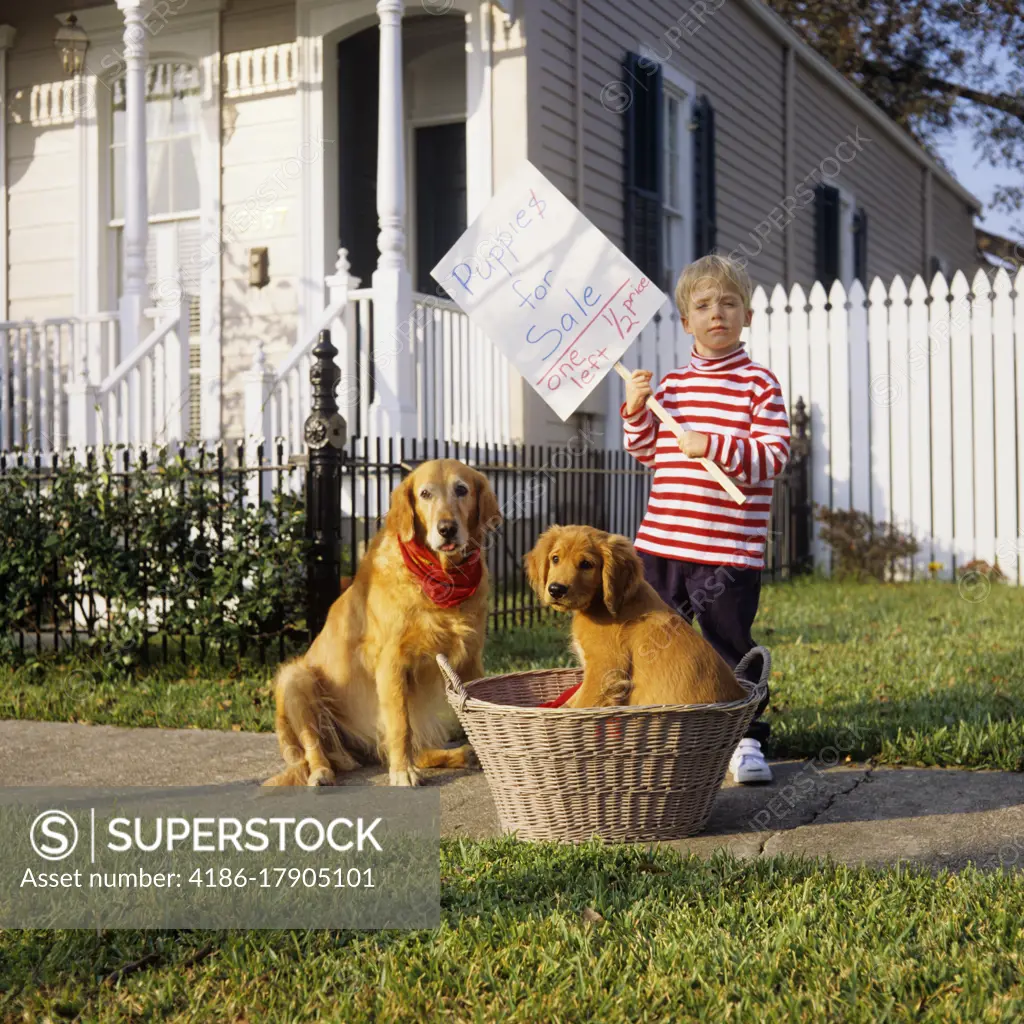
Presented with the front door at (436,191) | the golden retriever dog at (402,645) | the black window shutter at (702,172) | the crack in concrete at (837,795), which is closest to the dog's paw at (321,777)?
the golden retriever dog at (402,645)

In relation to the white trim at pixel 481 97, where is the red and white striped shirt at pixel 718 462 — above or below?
below

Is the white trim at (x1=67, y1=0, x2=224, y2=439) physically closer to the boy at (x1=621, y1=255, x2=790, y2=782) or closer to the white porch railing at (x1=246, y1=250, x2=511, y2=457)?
the white porch railing at (x1=246, y1=250, x2=511, y2=457)

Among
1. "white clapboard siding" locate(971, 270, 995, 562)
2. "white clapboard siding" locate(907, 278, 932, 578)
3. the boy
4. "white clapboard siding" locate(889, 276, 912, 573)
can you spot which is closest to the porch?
"white clapboard siding" locate(889, 276, 912, 573)

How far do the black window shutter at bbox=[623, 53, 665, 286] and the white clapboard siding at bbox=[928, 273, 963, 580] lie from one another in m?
2.56

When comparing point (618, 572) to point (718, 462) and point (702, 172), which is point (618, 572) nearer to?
point (718, 462)

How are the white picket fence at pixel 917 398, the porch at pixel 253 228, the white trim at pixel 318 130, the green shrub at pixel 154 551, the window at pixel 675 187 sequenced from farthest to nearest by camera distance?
the window at pixel 675 187, the white picket fence at pixel 917 398, the white trim at pixel 318 130, the porch at pixel 253 228, the green shrub at pixel 154 551

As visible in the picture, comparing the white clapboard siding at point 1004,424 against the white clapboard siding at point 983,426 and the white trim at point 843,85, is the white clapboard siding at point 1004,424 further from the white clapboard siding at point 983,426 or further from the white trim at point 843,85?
the white trim at point 843,85

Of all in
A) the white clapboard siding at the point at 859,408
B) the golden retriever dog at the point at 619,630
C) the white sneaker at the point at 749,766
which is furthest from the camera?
the white clapboard siding at the point at 859,408

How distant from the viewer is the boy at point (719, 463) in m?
4.08

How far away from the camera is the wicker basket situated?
342cm

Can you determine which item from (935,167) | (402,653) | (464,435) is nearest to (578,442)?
(464,435)

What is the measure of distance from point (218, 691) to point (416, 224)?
20.4 ft

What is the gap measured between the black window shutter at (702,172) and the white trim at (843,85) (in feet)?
5.98

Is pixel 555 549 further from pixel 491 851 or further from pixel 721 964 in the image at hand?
pixel 721 964
